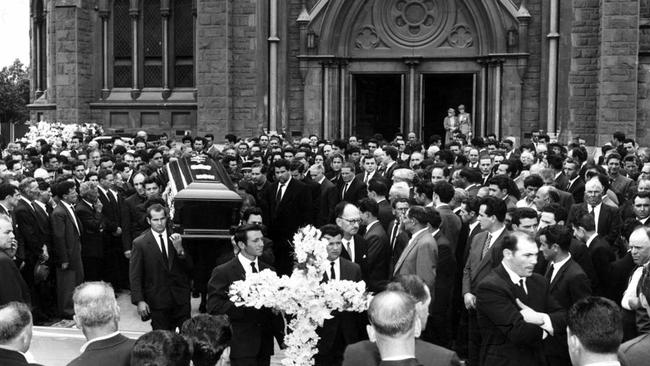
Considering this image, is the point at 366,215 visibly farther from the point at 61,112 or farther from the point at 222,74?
the point at 61,112

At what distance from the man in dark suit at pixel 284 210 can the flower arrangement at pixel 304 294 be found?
6.39 metres

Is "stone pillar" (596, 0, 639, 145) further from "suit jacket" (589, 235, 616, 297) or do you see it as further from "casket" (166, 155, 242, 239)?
"suit jacket" (589, 235, 616, 297)

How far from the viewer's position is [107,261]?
13.7 m

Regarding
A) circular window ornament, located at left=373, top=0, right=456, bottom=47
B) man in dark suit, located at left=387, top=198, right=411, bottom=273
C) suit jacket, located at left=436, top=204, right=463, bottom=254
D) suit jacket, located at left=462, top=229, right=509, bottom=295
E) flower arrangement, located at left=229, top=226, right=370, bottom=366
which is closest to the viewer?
flower arrangement, located at left=229, top=226, right=370, bottom=366

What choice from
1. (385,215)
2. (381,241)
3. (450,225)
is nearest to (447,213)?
(450,225)

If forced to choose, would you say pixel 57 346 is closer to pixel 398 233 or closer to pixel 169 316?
pixel 169 316

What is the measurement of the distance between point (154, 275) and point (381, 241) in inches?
90.8

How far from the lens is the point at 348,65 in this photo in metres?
24.8

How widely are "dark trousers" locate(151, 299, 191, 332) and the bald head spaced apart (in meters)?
5.12

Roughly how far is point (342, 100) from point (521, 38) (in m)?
4.87

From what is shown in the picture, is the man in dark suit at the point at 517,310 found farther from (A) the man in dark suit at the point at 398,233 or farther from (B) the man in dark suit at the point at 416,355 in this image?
(A) the man in dark suit at the point at 398,233

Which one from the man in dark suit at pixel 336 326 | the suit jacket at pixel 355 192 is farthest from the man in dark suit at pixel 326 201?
the man in dark suit at pixel 336 326

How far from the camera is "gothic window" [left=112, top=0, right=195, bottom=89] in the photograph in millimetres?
26281

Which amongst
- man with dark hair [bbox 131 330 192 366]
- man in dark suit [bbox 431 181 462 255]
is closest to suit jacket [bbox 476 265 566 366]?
man with dark hair [bbox 131 330 192 366]
